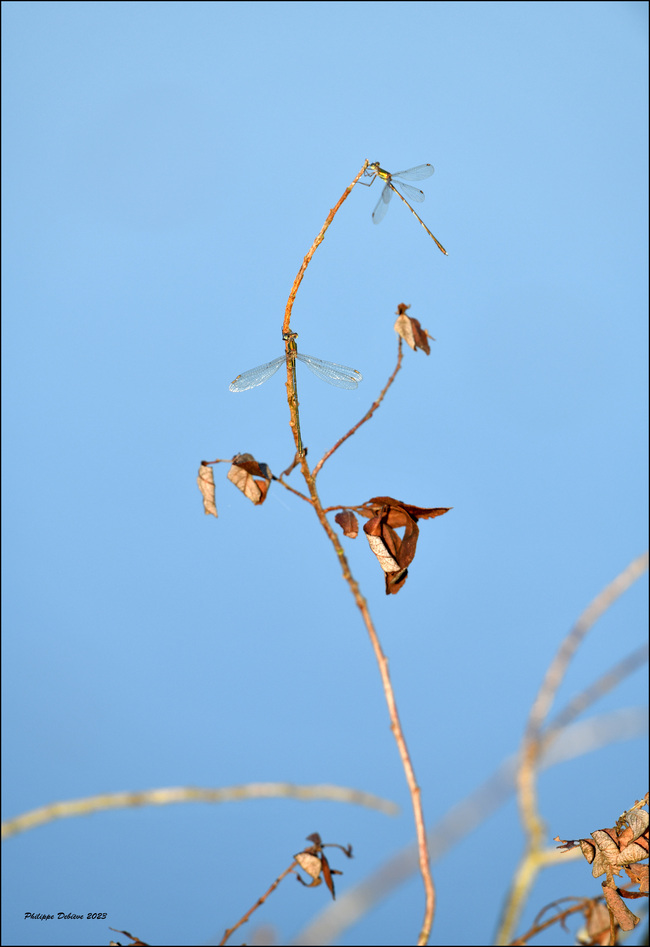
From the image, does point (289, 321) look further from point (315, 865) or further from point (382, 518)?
point (315, 865)

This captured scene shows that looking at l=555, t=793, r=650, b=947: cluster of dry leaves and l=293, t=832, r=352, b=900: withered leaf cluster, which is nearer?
l=555, t=793, r=650, b=947: cluster of dry leaves

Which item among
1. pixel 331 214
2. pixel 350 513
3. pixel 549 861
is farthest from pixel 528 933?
pixel 331 214

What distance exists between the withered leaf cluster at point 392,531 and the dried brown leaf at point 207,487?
0.12 metres

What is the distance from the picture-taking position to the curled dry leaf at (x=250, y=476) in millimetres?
539

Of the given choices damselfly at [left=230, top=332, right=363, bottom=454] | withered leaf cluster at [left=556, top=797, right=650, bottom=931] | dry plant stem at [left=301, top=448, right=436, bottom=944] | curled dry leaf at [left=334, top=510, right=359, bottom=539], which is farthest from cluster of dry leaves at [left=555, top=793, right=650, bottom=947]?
damselfly at [left=230, top=332, right=363, bottom=454]

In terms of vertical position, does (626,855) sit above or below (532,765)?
below

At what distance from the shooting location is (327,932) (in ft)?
2.24

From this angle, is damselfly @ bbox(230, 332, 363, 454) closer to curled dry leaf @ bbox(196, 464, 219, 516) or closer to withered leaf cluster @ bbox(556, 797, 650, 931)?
curled dry leaf @ bbox(196, 464, 219, 516)

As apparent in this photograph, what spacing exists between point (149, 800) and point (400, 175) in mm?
811

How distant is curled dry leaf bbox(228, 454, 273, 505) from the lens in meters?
0.54

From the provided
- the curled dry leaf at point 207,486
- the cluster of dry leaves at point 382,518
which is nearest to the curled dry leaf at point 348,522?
the cluster of dry leaves at point 382,518

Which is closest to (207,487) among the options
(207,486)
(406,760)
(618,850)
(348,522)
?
(207,486)

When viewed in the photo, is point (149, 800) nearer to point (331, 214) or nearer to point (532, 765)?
point (532, 765)

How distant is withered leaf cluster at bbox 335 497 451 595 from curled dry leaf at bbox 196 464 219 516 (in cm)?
12
